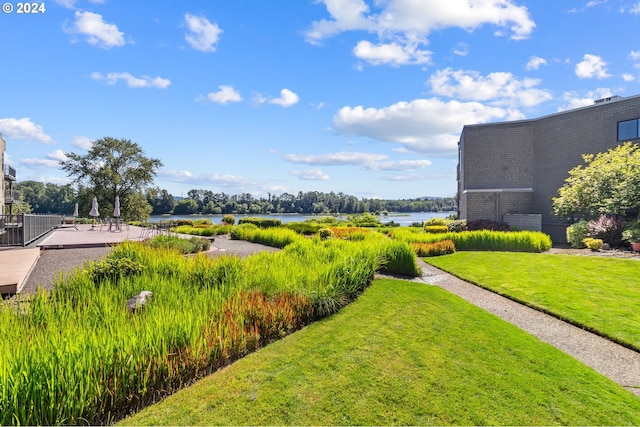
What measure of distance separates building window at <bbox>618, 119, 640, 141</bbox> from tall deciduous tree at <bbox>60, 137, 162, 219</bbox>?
138 feet

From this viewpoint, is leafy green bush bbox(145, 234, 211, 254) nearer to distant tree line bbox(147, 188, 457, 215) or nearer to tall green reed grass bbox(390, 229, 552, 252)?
tall green reed grass bbox(390, 229, 552, 252)

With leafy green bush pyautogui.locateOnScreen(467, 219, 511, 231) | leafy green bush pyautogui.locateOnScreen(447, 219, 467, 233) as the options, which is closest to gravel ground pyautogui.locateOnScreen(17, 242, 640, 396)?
leafy green bush pyautogui.locateOnScreen(467, 219, 511, 231)

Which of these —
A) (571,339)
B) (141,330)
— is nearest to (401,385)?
(141,330)

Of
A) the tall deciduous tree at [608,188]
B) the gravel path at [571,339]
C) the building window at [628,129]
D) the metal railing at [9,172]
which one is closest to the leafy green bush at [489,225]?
the tall deciduous tree at [608,188]

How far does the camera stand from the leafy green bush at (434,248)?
1323 cm

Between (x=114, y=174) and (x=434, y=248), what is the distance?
36.8 m

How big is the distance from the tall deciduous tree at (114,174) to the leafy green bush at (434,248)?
3475 cm

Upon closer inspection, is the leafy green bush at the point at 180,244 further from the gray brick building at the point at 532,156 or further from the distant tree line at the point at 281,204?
the distant tree line at the point at 281,204

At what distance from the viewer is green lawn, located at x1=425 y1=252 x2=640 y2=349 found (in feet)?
19.0

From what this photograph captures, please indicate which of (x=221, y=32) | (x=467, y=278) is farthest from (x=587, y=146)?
(x=221, y=32)

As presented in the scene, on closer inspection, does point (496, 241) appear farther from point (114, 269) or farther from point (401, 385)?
point (114, 269)

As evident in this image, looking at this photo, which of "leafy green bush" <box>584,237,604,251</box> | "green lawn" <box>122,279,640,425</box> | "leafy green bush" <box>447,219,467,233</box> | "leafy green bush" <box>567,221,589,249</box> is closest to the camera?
"green lawn" <box>122,279,640,425</box>

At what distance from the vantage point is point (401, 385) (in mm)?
3447

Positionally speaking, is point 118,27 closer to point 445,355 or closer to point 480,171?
point 445,355
